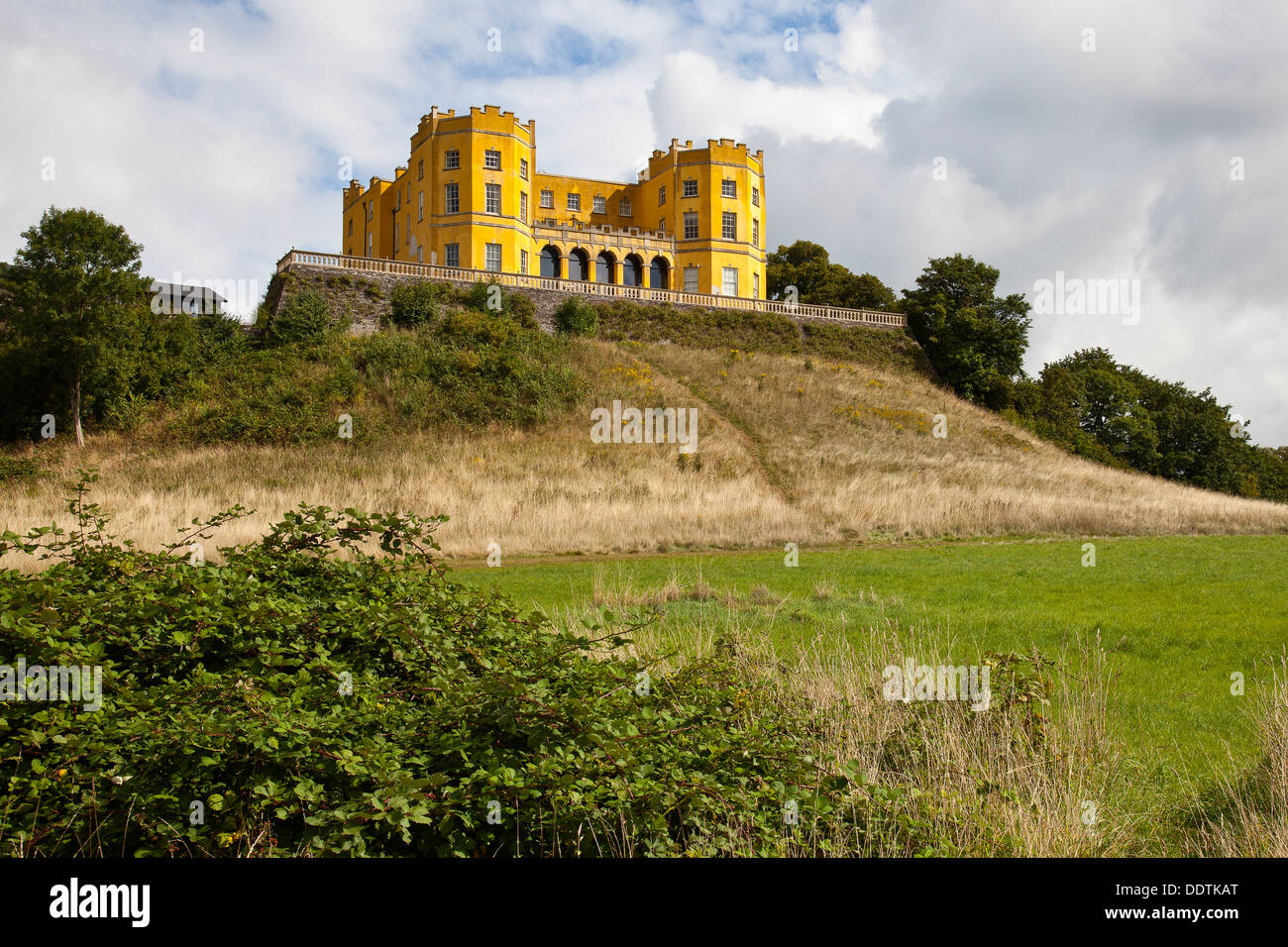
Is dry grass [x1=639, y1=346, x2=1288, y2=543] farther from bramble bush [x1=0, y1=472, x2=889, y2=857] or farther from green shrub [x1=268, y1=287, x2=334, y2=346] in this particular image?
bramble bush [x1=0, y1=472, x2=889, y2=857]

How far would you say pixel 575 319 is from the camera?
45281 mm

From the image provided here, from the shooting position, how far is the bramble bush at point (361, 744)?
14.2ft

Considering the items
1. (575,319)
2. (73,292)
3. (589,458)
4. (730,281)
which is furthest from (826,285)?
(73,292)

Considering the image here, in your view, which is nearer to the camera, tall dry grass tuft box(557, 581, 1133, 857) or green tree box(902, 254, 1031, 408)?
tall dry grass tuft box(557, 581, 1133, 857)

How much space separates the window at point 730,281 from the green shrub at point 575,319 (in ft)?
41.2

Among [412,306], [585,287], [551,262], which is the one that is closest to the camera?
[412,306]

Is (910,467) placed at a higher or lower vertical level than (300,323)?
Answer: lower

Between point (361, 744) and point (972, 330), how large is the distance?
51405 mm

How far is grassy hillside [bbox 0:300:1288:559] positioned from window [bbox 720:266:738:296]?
318 inches

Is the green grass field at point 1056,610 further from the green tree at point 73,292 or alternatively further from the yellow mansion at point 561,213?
the yellow mansion at point 561,213

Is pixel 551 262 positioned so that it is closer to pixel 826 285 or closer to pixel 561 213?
pixel 561 213

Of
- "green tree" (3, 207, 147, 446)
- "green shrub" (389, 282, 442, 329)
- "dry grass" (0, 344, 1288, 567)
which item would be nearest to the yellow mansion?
"green shrub" (389, 282, 442, 329)

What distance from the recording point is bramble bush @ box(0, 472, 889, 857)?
4.34 m
